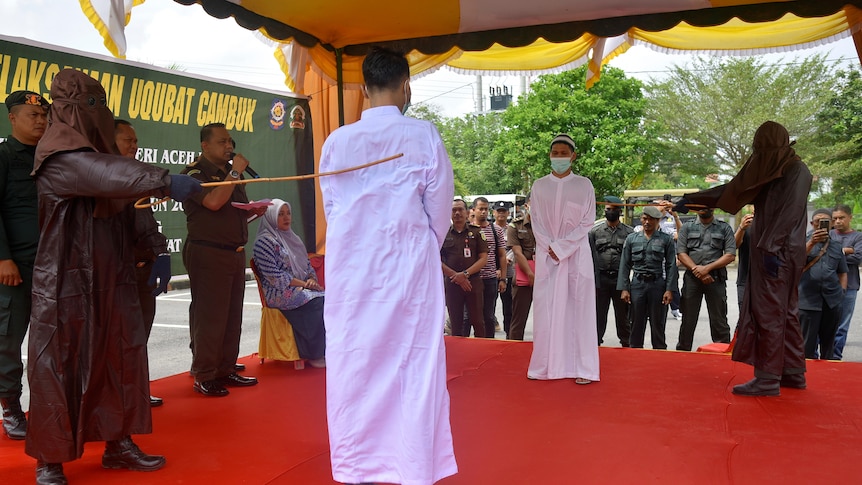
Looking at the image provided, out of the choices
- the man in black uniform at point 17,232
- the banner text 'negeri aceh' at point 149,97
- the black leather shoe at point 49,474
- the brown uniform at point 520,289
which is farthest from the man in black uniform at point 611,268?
the black leather shoe at point 49,474

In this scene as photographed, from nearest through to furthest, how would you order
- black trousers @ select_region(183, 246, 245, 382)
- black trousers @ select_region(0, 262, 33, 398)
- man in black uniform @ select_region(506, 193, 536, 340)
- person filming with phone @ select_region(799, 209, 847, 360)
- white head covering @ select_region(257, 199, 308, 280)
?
black trousers @ select_region(0, 262, 33, 398) → black trousers @ select_region(183, 246, 245, 382) → white head covering @ select_region(257, 199, 308, 280) → person filming with phone @ select_region(799, 209, 847, 360) → man in black uniform @ select_region(506, 193, 536, 340)

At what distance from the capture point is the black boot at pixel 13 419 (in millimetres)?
3752

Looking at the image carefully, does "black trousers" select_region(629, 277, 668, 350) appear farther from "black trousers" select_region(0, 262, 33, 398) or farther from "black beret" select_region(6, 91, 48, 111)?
"black beret" select_region(6, 91, 48, 111)

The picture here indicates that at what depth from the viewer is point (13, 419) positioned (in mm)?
3805

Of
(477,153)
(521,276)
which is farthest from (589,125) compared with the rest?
(521,276)

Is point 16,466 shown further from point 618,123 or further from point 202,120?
point 618,123

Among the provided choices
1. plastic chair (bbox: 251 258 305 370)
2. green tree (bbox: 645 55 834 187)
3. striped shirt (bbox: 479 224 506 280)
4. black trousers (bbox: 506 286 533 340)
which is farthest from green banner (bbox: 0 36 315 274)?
green tree (bbox: 645 55 834 187)

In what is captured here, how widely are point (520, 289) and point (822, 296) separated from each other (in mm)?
2719

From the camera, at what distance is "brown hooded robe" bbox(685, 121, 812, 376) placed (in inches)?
179

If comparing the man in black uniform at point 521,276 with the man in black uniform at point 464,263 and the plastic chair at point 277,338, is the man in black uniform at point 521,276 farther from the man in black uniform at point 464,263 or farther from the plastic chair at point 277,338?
the plastic chair at point 277,338

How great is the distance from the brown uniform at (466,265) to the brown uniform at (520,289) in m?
0.38

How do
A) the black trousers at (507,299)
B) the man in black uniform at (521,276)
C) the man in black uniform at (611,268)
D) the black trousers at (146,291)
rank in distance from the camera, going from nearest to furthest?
the black trousers at (146,291), the man in black uniform at (611,268), the man in black uniform at (521,276), the black trousers at (507,299)

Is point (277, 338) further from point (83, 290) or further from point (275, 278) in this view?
point (83, 290)

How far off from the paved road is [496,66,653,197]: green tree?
13.9 metres
